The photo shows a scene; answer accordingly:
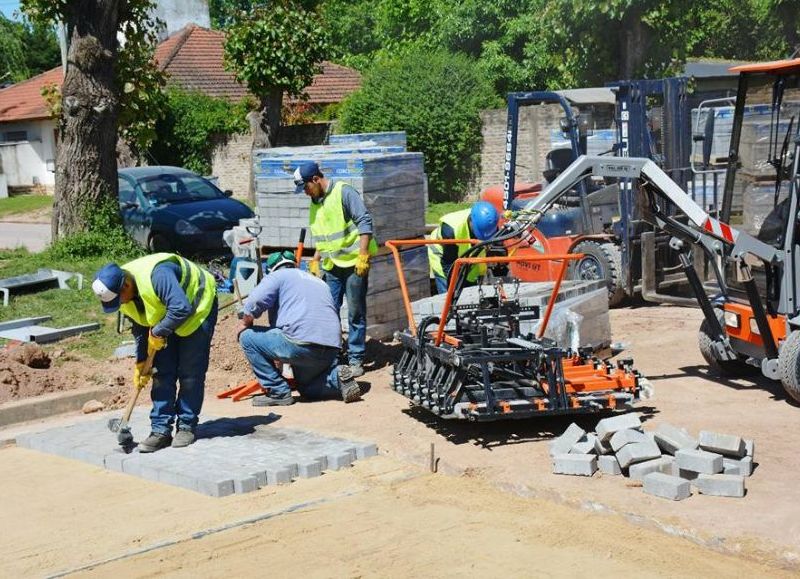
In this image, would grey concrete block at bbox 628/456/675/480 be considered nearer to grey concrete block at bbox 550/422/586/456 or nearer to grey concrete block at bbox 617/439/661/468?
grey concrete block at bbox 617/439/661/468

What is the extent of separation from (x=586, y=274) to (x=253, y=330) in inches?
203

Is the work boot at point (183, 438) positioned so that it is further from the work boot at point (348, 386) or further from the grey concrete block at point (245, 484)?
the work boot at point (348, 386)

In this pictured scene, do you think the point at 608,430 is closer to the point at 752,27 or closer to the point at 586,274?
the point at 586,274

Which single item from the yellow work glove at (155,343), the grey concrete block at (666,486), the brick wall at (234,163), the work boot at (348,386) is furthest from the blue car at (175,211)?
the grey concrete block at (666,486)

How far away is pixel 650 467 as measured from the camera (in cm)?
693

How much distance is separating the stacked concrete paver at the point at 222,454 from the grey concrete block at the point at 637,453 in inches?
72.6

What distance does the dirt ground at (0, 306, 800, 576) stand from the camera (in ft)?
19.4

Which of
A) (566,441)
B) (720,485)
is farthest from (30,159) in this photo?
(720,485)

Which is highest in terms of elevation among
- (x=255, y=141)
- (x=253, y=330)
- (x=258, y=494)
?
(x=255, y=141)

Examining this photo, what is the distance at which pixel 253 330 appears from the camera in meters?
9.55

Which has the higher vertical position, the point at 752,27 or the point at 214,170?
the point at 752,27

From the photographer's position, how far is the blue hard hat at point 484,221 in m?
10.2

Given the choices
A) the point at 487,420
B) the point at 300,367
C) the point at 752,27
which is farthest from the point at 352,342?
the point at 752,27

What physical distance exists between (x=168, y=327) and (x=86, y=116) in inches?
297
